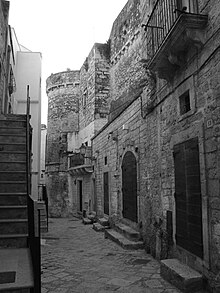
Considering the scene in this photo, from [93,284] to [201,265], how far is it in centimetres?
175

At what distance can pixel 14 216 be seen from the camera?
14.7 ft

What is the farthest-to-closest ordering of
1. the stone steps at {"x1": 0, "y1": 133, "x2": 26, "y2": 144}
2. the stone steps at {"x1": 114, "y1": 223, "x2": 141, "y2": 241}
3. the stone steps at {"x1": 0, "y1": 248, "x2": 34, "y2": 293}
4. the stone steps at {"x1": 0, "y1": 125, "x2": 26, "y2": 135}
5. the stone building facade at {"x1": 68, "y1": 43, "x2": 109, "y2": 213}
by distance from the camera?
the stone building facade at {"x1": 68, "y1": 43, "x2": 109, "y2": 213} < the stone steps at {"x1": 114, "y1": 223, "x2": 141, "y2": 241} < the stone steps at {"x1": 0, "y1": 125, "x2": 26, "y2": 135} < the stone steps at {"x1": 0, "y1": 133, "x2": 26, "y2": 144} < the stone steps at {"x1": 0, "y1": 248, "x2": 34, "y2": 293}

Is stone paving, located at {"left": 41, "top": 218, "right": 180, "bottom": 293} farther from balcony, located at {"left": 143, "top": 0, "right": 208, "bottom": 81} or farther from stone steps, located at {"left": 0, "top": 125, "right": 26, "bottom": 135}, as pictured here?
balcony, located at {"left": 143, "top": 0, "right": 208, "bottom": 81}

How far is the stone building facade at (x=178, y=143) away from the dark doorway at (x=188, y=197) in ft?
0.05

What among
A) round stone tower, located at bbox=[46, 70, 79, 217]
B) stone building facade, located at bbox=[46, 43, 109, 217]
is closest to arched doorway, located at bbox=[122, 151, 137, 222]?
stone building facade, located at bbox=[46, 43, 109, 217]

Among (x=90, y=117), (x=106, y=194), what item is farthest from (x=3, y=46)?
(x=90, y=117)

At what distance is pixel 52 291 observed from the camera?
13.9ft

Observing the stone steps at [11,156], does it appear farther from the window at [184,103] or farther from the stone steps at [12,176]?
the window at [184,103]

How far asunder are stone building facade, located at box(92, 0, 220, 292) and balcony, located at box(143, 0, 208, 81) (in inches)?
0.5

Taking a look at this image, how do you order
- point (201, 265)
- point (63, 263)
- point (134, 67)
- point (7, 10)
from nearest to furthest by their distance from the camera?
point (201, 265)
point (63, 263)
point (7, 10)
point (134, 67)

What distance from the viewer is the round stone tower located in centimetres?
1942

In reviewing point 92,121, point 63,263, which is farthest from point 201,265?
point 92,121

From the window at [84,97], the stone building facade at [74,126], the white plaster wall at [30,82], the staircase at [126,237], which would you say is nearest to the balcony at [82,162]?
the stone building facade at [74,126]

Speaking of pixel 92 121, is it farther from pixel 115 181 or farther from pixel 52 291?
pixel 52 291
